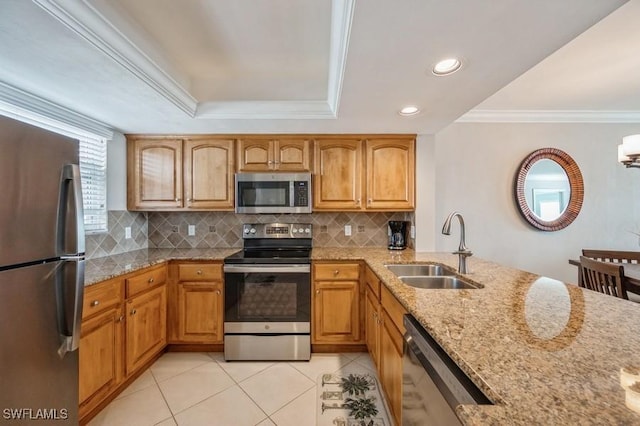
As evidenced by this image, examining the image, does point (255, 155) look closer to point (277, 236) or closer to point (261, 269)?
point (277, 236)

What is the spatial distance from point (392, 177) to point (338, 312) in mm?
1416

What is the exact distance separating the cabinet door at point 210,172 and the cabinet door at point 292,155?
1.52ft

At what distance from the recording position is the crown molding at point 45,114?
178cm

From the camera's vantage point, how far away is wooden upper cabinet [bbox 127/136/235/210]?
2.81 m

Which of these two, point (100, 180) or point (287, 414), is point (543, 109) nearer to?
point (287, 414)

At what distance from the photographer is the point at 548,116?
3182mm

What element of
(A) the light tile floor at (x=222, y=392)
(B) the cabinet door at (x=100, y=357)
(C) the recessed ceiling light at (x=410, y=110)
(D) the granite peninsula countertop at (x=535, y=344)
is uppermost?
(C) the recessed ceiling light at (x=410, y=110)

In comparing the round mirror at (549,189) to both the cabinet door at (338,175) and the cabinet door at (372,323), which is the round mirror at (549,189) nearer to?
the cabinet door at (338,175)

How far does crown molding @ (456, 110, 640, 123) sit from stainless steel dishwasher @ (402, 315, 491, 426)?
9.29 ft

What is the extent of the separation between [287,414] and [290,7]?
2500 millimetres

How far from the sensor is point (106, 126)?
8.41ft

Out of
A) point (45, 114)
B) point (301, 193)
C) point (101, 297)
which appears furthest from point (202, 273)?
point (45, 114)

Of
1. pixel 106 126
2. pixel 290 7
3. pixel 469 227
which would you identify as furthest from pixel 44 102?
pixel 469 227

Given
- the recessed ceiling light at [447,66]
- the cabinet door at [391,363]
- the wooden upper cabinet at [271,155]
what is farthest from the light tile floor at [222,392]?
the recessed ceiling light at [447,66]
